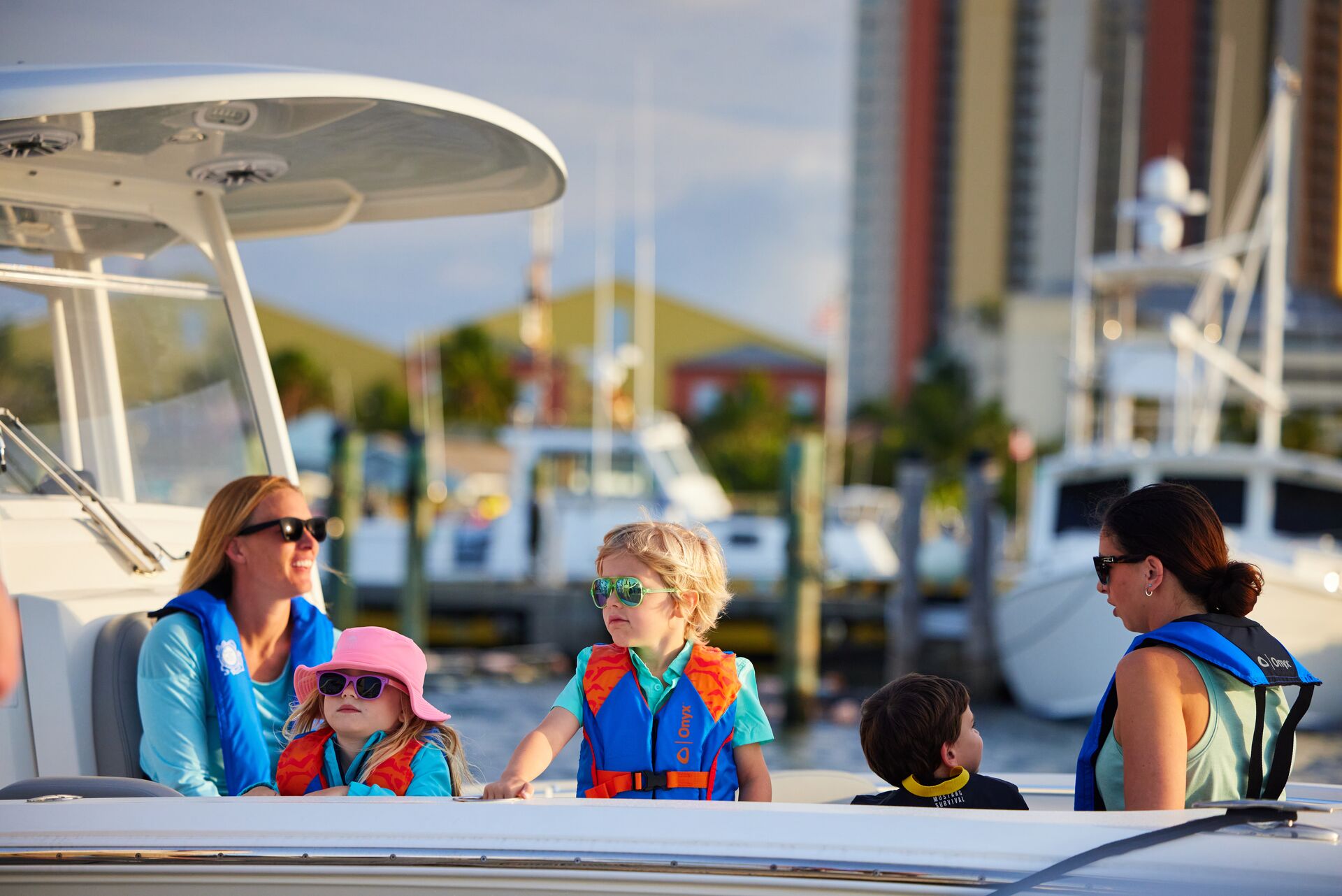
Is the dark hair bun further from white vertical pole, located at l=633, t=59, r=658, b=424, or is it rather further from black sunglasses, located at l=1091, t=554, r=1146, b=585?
white vertical pole, located at l=633, t=59, r=658, b=424

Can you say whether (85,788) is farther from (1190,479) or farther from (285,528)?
(1190,479)

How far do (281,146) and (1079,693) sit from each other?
11.4 m

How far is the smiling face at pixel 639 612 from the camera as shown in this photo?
8.14ft

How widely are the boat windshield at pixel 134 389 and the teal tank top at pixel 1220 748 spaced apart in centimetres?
261

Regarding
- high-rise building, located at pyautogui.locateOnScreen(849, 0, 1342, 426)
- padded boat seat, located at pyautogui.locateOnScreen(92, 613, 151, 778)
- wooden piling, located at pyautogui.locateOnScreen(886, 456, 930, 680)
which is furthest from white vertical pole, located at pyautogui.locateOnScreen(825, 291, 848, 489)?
high-rise building, located at pyautogui.locateOnScreen(849, 0, 1342, 426)

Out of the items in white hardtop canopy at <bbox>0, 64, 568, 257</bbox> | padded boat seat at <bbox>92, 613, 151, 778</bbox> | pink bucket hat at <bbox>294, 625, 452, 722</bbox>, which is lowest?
padded boat seat at <bbox>92, 613, 151, 778</bbox>

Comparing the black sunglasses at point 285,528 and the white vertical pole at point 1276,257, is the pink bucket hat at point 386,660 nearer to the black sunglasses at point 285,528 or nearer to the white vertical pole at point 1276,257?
the black sunglasses at point 285,528

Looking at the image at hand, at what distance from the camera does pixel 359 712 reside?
2.56 meters

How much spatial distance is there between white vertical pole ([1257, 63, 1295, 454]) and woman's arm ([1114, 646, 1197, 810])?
1254cm

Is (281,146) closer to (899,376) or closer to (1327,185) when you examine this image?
(1327,185)

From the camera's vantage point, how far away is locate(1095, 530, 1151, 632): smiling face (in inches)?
92.3

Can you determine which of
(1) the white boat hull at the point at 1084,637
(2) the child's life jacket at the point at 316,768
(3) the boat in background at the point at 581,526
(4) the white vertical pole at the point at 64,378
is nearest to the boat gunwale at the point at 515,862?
(2) the child's life jacket at the point at 316,768

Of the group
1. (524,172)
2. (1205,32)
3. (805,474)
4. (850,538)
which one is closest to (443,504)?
(850,538)

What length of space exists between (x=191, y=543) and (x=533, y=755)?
182cm
